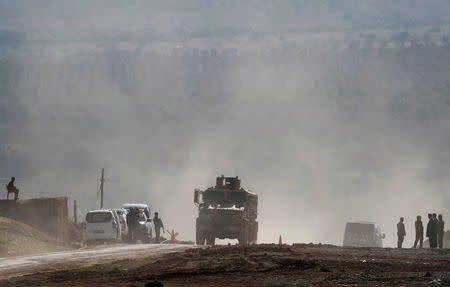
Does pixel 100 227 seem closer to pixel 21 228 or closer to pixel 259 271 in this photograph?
pixel 21 228

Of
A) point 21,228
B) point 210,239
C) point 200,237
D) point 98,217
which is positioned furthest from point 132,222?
point 21,228

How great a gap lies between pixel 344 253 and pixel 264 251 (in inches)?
116

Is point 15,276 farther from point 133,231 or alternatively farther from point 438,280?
point 133,231

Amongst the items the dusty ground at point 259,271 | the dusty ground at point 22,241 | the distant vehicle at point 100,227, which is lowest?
the dusty ground at point 259,271

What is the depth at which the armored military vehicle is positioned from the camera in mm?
49094

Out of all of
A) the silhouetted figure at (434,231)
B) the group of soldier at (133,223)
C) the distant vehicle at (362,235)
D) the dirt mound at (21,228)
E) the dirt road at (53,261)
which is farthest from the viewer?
the distant vehicle at (362,235)

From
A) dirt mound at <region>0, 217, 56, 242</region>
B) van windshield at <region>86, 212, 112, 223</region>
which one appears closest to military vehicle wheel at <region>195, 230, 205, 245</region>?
van windshield at <region>86, 212, 112, 223</region>

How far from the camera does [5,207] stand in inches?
1977

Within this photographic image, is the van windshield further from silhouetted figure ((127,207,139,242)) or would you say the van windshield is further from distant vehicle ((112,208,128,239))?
silhouetted figure ((127,207,139,242))

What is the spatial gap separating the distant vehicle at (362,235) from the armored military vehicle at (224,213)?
846cm

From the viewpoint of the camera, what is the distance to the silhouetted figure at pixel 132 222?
53.5 m

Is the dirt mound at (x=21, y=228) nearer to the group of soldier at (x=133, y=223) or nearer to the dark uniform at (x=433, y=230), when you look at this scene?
the group of soldier at (x=133, y=223)

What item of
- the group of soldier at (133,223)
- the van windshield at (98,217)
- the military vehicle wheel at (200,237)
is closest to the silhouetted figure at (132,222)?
the group of soldier at (133,223)

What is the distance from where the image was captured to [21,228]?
46062mm
